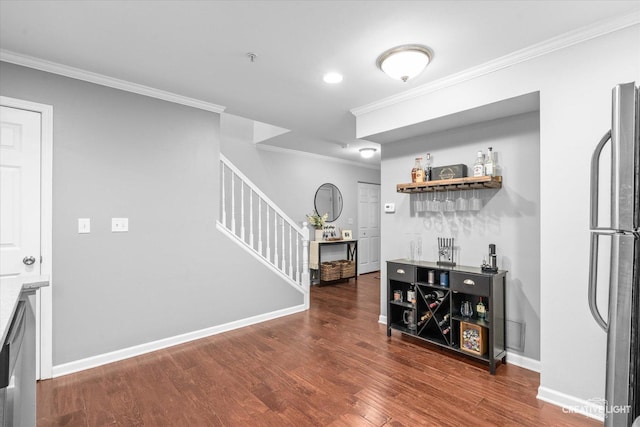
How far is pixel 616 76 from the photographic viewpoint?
1938 mm

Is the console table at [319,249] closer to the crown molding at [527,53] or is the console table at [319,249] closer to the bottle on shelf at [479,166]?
the crown molding at [527,53]

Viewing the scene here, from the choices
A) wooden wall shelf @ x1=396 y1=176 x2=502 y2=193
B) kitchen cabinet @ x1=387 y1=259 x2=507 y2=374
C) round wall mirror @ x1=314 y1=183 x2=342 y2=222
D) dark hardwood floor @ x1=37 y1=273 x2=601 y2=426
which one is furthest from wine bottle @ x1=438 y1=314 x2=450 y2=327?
round wall mirror @ x1=314 y1=183 x2=342 y2=222

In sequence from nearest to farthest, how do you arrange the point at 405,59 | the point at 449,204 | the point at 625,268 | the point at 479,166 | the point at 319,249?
the point at 625,268 < the point at 405,59 < the point at 479,166 < the point at 449,204 < the point at 319,249

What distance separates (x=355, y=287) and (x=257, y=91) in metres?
3.88

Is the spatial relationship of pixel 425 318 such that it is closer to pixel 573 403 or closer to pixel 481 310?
pixel 481 310

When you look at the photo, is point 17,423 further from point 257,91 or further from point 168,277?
point 257,91

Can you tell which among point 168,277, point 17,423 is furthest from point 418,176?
point 17,423

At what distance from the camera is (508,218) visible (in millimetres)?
2805

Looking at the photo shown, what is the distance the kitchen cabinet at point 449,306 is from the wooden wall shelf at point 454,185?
2.48 feet

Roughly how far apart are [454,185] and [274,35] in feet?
6.56

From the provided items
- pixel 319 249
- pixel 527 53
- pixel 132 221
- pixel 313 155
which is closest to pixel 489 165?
pixel 527 53

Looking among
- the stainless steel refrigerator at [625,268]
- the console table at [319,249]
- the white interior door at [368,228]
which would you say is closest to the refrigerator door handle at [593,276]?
the stainless steel refrigerator at [625,268]

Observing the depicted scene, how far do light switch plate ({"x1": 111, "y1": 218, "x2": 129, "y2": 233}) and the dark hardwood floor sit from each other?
1.18 meters

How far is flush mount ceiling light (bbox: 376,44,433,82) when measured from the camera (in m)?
2.25
